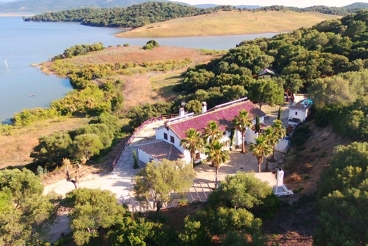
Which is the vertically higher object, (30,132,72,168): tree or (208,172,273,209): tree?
(208,172,273,209): tree

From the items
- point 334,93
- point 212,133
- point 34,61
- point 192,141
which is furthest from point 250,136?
point 34,61

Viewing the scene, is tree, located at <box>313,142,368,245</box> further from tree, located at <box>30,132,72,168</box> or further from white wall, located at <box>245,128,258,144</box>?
tree, located at <box>30,132,72,168</box>

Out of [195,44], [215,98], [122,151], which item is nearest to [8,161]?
[122,151]

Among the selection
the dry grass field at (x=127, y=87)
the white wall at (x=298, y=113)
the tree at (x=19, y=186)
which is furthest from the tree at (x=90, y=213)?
the white wall at (x=298, y=113)

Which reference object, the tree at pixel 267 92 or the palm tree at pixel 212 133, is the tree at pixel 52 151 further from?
the tree at pixel 267 92

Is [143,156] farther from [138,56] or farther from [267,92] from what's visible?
[138,56]

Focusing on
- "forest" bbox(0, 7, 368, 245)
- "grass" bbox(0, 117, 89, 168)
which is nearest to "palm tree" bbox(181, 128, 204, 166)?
"forest" bbox(0, 7, 368, 245)

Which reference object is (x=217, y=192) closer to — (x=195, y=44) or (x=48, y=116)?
(x=48, y=116)
